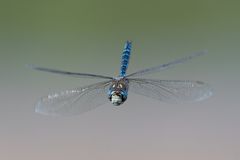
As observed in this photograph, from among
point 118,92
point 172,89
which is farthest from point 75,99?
point 172,89

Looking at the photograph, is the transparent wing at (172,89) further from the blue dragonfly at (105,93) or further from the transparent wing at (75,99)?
the transparent wing at (75,99)

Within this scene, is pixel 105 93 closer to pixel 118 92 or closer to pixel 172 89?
pixel 118 92

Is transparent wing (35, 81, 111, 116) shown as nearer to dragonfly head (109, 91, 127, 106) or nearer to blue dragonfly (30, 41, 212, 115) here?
blue dragonfly (30, 41, 212, 115)

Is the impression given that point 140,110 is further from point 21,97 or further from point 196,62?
point 21,97

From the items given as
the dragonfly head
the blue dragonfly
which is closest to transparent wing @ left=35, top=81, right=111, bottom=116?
the blue dragonfly

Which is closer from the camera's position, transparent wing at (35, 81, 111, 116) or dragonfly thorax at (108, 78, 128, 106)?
dragonfly thorax at (108, 78, 128, 106)
